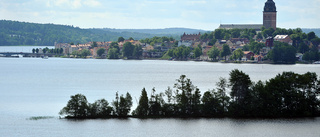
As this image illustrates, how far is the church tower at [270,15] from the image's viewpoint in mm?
181875

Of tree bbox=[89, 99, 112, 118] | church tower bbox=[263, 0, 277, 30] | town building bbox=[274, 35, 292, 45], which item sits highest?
church tower bbox=[263, 0, 277, 30]

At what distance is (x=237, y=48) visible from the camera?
537 feet

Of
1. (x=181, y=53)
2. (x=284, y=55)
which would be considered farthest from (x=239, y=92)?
(x=181, y=53)

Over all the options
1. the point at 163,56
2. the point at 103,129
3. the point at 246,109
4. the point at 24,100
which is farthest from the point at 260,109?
the point at 163,56

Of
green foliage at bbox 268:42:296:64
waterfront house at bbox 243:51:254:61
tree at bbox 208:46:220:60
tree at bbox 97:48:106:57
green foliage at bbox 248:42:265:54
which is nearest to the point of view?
green foliage at bbox 268:42:296:64

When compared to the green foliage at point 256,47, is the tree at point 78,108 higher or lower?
lower

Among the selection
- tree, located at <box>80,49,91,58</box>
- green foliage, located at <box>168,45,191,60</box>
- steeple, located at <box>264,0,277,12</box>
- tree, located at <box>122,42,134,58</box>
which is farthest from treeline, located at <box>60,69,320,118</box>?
tree, located at <box>80,49,91,58</box>

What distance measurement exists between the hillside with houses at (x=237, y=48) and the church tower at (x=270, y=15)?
146 inches

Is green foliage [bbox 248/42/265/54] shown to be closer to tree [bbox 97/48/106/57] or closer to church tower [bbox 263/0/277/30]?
church tower [bbox 263/0/277/30]

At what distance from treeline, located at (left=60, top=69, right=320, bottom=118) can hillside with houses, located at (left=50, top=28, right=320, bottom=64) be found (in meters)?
90.9

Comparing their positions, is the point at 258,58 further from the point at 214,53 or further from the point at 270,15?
the point at 270,15

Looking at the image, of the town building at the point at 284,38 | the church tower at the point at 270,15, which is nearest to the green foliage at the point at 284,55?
the town building at the point at 284,38

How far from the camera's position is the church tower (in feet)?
597

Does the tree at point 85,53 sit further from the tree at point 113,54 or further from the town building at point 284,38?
A: the town building at point 284,38
